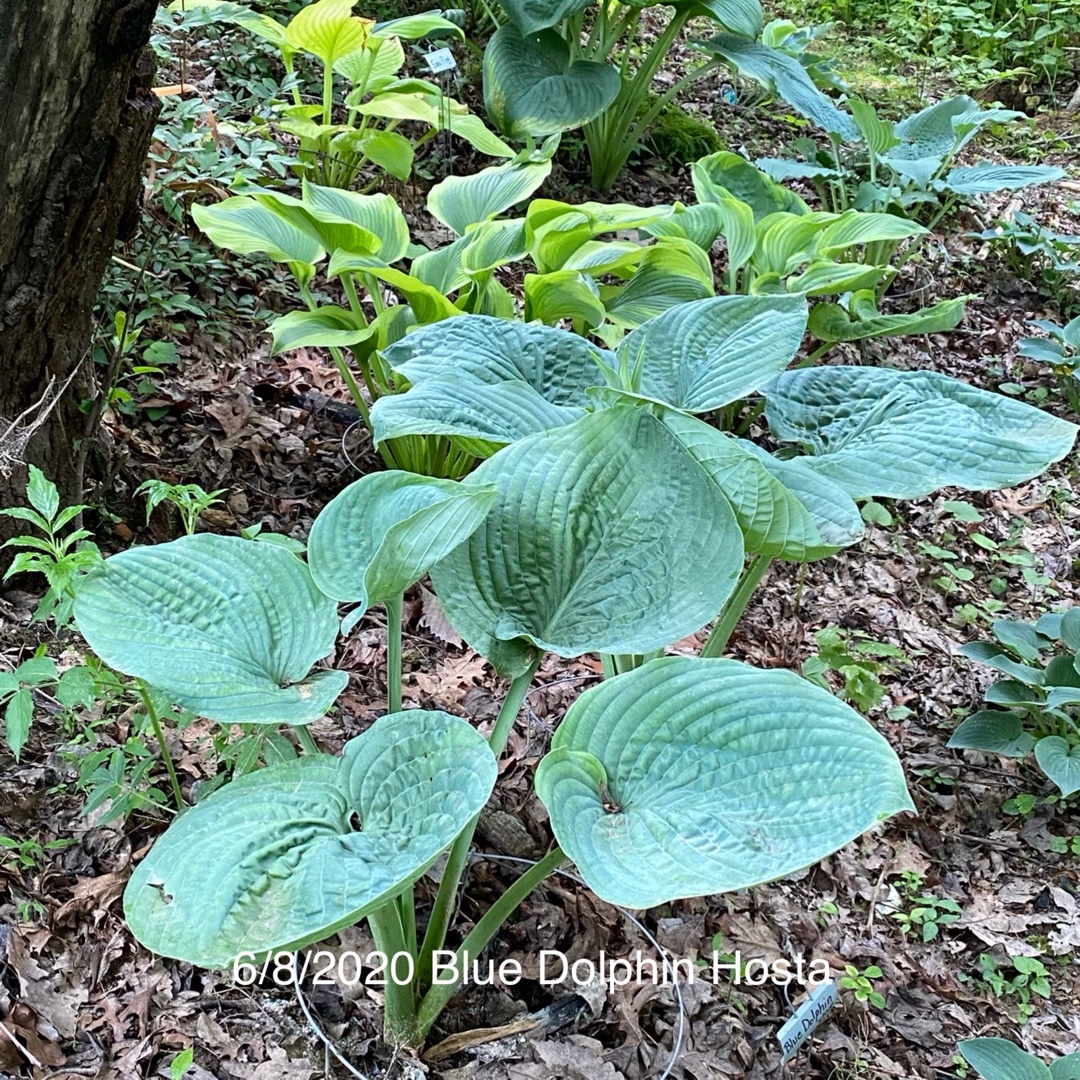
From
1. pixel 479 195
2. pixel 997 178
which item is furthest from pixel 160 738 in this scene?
pixel 997 178

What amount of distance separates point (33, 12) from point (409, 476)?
852 mm

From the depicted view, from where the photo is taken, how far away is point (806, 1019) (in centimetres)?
126

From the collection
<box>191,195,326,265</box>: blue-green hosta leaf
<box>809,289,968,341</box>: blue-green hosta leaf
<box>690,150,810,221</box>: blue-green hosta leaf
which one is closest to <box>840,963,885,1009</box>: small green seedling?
<box>809,289,968,341</box>: blue-green hosta leaf

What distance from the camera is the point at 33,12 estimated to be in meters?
1.27

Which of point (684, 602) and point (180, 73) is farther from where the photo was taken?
point (180, 73)

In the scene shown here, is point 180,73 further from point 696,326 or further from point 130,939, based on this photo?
point 130,939

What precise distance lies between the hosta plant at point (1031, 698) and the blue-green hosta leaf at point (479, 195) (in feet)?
4.75

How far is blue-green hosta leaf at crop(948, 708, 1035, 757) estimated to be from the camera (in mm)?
1898

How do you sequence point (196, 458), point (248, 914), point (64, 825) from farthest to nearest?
1. point (196, 458)
2. point (64, 825)
3. point (248, 914)

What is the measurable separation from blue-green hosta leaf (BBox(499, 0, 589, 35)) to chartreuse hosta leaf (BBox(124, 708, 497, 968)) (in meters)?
2.59

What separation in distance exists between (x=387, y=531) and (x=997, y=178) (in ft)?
9.21

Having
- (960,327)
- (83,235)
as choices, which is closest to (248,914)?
(83,235)

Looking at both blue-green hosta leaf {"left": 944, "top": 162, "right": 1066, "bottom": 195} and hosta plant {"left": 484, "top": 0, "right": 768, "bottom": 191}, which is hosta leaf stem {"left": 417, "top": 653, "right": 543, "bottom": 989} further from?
blue-green hosta leaf {"left": 944, "top": 162, "right": 1066, "bottom": 195}

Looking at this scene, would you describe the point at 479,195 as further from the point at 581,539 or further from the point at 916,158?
the point at 916,158
